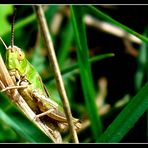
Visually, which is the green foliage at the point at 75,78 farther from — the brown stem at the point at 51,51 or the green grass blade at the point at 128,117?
the brown stem at the point at 51,51

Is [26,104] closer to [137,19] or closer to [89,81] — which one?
[89,81]

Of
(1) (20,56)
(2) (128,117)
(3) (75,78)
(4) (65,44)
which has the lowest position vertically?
(3) (75,78)

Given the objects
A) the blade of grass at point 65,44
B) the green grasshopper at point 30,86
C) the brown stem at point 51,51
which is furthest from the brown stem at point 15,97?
the blade of grass at point 65,44

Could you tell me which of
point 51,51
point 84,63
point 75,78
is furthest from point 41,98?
point 75,78

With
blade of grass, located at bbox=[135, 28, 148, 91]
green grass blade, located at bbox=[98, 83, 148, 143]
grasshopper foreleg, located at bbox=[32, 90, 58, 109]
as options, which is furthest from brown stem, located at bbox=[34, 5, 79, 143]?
blade of grass, located at bbox=[135, 28, 148, 91]

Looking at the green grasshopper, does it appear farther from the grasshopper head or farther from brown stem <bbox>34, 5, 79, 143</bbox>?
brown stem <bbox>34, 5, 79, 143</bbox>

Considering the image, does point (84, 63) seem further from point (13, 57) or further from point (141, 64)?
point (141, 64)

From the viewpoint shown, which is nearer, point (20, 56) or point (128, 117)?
point (128, 117)
